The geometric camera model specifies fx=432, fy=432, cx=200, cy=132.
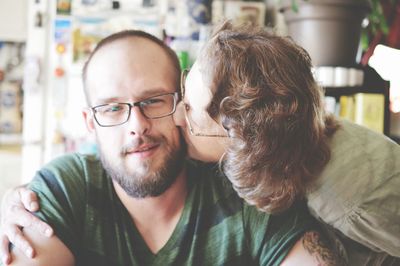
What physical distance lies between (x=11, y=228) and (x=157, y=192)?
0.38 metres

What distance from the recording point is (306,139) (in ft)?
3.20

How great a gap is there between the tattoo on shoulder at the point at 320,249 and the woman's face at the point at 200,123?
300 millimetres

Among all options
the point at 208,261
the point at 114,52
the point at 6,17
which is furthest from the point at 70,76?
the point at 208,261

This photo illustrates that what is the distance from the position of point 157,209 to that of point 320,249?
1.52 feet

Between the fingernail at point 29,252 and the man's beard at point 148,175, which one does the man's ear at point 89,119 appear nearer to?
the man's beard at point 148,175

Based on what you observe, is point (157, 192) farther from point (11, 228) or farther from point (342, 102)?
point (342, 102)

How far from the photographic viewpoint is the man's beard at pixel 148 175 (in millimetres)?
1167

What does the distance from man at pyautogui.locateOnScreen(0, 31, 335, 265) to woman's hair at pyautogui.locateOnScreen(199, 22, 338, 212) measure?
157mm

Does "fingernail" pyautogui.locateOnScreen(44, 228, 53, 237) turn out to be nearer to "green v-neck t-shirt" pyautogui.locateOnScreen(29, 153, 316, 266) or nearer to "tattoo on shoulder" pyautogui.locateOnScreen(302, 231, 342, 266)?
"green v-neck t-shirt" pyautogui.locateOnScreen(29, 153, 316, 266)

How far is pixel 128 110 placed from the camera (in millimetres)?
1185

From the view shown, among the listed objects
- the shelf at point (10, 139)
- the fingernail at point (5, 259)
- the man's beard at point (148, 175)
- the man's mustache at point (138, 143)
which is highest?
the man's mustache at point (138, 143)

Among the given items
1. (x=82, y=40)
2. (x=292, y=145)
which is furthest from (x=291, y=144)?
(x=82, y=40)

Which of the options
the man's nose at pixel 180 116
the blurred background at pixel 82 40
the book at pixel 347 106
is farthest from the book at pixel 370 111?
the man's nose at pixel 180 116

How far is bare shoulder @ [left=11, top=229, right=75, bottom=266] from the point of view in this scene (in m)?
1.00
